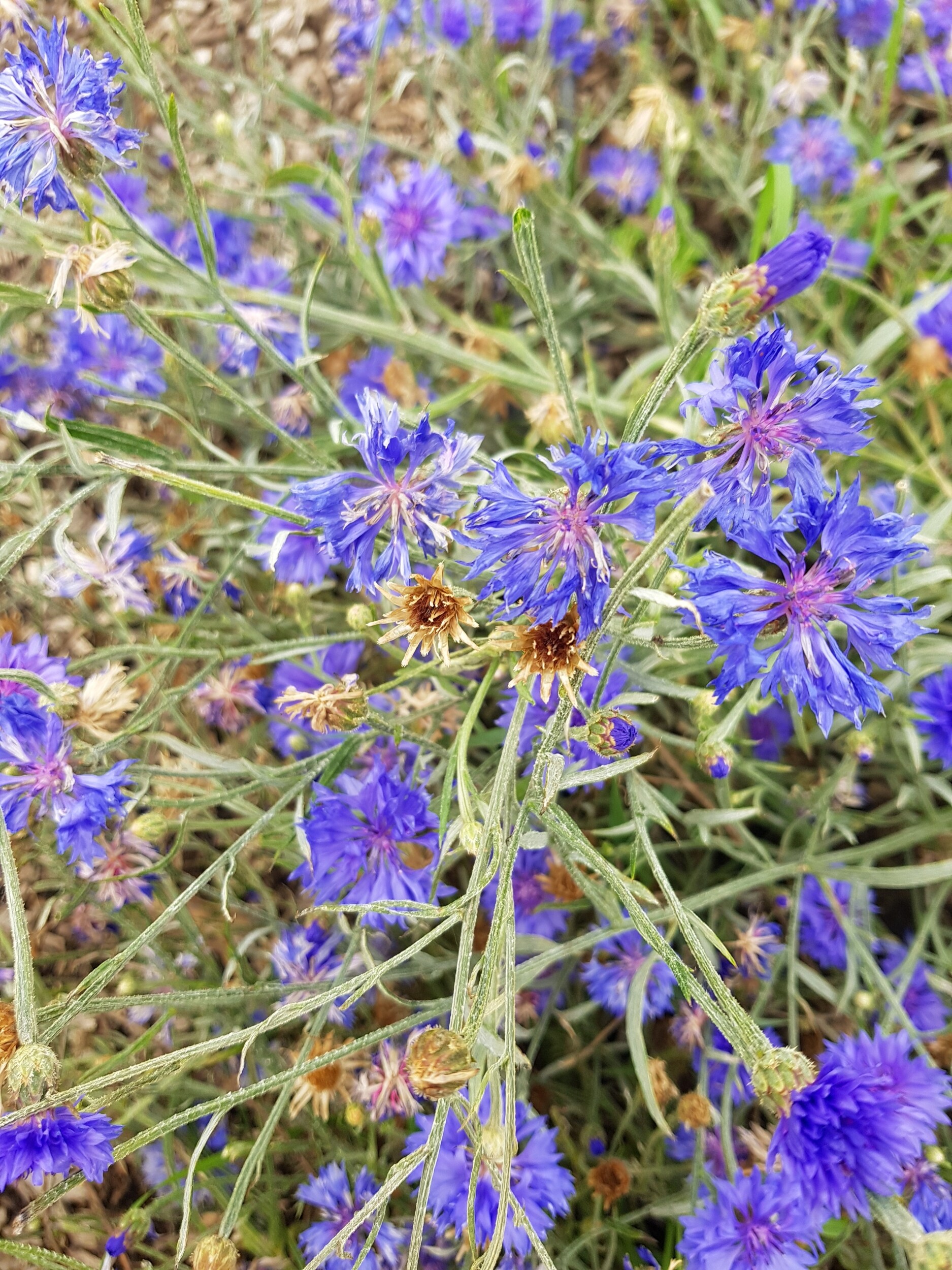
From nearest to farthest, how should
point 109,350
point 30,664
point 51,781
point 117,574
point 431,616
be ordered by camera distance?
1. point 431,616
2. point 51,781
3. point 30,664
4. point 117,574
5. point 109,350

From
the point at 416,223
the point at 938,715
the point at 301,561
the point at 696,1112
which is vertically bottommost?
the point at 696,1112

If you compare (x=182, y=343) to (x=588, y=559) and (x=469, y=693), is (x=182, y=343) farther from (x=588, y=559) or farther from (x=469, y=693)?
(x=588, y=559)

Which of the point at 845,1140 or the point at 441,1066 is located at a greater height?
the point at 441,1066

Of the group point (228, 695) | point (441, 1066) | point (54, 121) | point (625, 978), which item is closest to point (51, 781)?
point (228, 695)

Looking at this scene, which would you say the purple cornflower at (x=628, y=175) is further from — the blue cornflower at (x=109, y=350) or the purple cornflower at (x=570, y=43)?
the blue cornflower at (x=109, y=350)

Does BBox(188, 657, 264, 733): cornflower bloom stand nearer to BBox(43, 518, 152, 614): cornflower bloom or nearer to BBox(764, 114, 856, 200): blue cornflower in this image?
BBox(43, 518, 152, 614): cornflower bloom

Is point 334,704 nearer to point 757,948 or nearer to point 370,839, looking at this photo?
point 370,839

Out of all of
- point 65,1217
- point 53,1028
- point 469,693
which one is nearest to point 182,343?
point 469,693

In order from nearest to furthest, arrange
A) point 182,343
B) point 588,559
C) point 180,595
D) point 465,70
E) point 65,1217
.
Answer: point 588,559, point 65,1217, point 180,595, point 182,343, point 465,70
